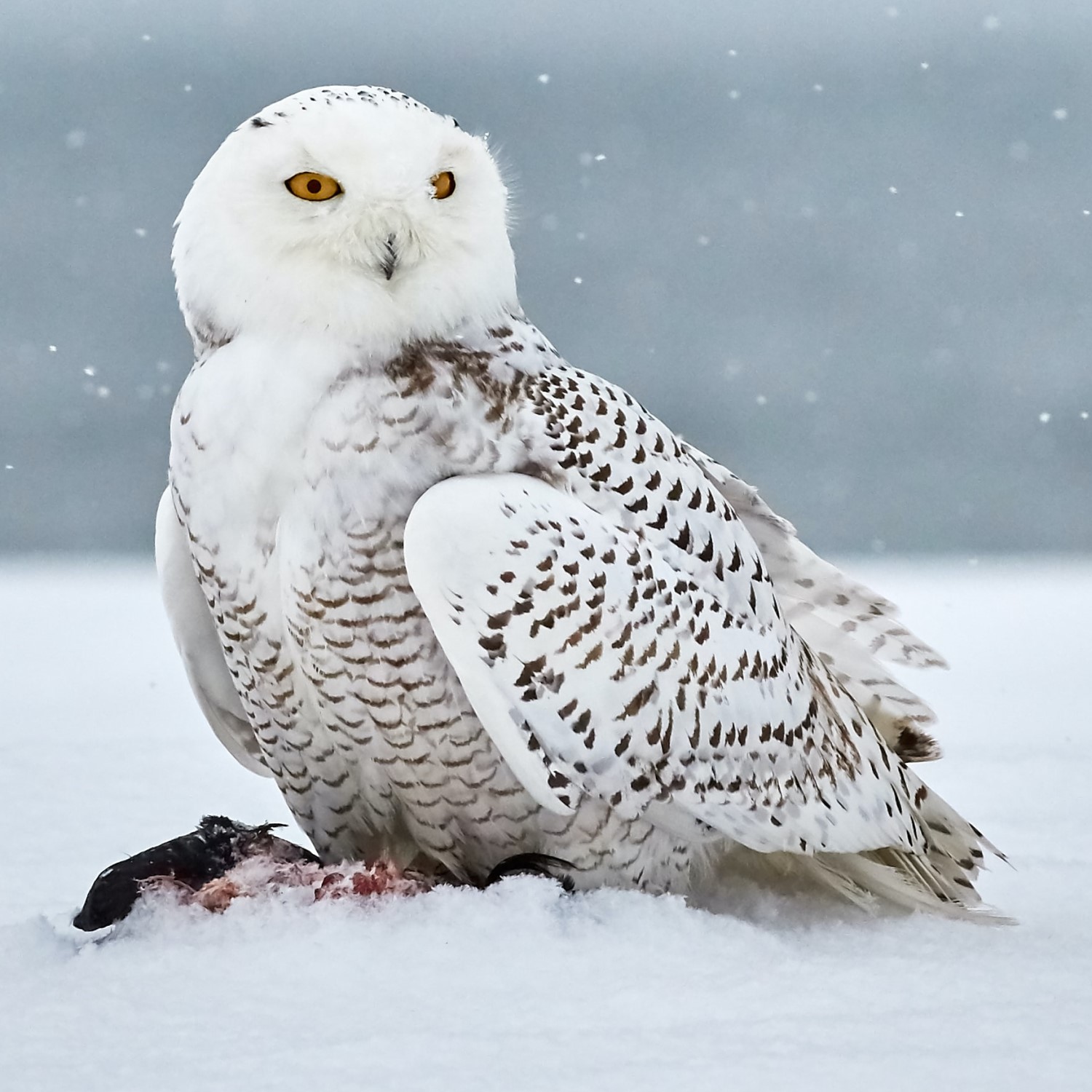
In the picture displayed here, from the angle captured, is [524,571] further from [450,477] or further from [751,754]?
[751,754]

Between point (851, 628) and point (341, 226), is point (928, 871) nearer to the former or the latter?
point (851, 628)

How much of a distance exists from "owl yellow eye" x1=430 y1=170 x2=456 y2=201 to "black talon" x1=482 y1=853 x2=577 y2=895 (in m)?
1.00

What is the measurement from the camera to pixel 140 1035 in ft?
5.04

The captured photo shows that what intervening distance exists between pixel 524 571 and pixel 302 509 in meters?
0.34

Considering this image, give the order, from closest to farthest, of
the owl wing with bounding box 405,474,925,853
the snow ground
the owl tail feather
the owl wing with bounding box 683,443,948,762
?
the snow ground
the owl wing with bounding box 405,474,925,853
the owl tail feather
the owl wing with bounding box 683,443,948,762

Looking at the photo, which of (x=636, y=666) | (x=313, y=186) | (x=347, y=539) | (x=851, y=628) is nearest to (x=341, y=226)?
(x=313, y=186)

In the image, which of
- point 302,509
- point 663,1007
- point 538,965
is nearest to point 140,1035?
point 538,965

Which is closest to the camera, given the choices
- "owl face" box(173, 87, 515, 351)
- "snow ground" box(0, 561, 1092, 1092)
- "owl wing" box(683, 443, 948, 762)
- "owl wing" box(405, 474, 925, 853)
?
"snow ground" box(0, 561, 1092, 1092)

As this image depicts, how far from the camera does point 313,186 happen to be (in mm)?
1943

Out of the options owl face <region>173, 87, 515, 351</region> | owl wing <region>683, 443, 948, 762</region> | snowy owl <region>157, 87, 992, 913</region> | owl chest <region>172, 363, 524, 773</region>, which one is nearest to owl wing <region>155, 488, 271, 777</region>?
snowy owl <region>157, 87, 992, 913</region>

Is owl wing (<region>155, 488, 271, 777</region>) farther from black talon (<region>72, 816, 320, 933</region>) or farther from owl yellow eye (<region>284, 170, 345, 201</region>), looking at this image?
owl yellow eye (<region>284, 170, 345, 201</region>)

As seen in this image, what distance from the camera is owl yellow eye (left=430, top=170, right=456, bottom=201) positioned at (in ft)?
6.60

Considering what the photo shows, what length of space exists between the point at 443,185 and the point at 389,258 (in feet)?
0.51

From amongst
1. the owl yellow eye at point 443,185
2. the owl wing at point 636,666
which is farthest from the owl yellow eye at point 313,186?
the owl wing at point 636,666
